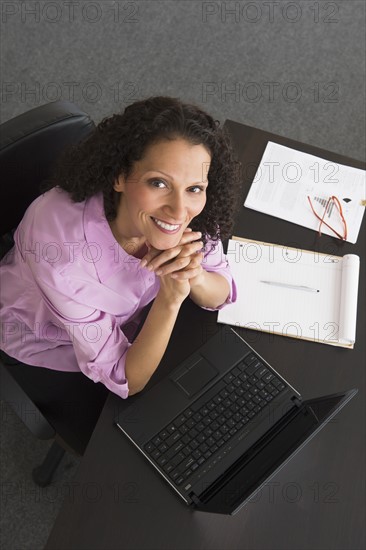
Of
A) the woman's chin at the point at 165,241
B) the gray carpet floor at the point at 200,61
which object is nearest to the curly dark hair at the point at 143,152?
the woman's chin at the point at 165,241

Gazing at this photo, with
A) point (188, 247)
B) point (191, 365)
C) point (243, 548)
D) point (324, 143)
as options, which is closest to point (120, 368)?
point (191, 365)

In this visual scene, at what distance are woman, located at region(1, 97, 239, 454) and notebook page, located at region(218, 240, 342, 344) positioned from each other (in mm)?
48

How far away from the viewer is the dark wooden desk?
3.55 ft

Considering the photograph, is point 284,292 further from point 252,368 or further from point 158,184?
point 158,184

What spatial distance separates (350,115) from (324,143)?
0.55 ft

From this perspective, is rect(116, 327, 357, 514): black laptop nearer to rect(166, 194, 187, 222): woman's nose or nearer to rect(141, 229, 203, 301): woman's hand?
rect(141, 229, 203, 301): woman's hand

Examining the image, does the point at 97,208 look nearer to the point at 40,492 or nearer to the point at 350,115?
the point at 40,492

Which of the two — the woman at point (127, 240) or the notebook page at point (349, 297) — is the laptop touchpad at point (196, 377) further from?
the notebook page at point (349, 297)

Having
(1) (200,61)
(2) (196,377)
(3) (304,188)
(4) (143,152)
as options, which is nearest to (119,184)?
(4) (143,152)

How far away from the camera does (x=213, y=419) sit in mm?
1171

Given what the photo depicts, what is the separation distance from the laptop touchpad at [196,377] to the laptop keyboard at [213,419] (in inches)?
0.8

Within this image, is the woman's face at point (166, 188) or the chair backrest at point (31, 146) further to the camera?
the chair backrest at point (31, 146)

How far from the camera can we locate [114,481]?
43.6 inches

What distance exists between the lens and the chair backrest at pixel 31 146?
45.5 inches
